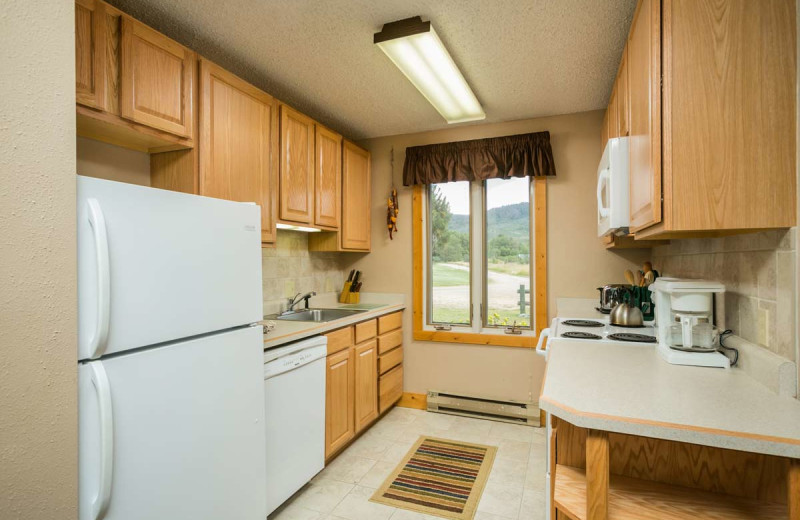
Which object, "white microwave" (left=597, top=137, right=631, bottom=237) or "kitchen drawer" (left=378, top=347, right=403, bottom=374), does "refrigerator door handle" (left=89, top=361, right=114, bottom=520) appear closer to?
"white microwave" (left=597, top=137, right=631, bottom=237)

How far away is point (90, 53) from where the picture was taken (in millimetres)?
1538

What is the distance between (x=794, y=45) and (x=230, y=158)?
2289mm

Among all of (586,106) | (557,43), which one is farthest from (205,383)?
(586,106)

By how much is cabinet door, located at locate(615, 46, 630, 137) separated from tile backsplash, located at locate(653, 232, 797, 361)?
0.66 meters

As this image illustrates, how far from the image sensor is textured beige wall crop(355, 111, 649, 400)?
3.21 m

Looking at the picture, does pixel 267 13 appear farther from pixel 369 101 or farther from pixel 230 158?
pixel 369 101

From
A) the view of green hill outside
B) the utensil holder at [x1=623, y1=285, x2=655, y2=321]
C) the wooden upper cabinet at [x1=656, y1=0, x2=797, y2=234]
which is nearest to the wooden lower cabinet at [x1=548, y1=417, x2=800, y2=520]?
the wooden upper cabinet at [x1=656, y1=0, x2=797, y2=234]

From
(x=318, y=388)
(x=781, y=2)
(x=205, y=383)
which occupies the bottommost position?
(x=318, y=388)

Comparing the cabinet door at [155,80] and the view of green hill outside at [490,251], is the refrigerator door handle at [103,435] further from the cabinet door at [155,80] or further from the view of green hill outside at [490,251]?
the view of green hill outside at [490,251]

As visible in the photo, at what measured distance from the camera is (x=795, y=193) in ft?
3.82

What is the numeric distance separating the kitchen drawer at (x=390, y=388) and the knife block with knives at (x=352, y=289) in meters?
0.75

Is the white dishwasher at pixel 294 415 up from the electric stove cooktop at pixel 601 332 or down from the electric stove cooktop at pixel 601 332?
down

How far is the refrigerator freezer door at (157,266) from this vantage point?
46.7 inches

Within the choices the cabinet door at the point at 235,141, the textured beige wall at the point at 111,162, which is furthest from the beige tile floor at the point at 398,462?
the textured beige wall at the point at 111,162
